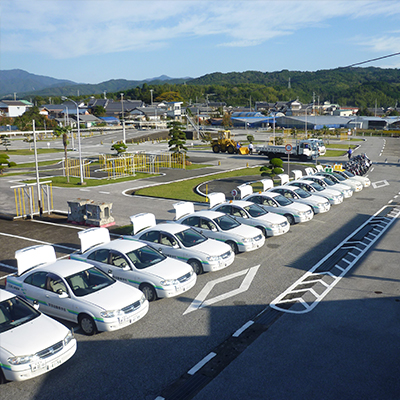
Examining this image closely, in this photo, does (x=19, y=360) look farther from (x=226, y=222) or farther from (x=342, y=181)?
(x=342, y=181)

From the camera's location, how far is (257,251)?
1653cm

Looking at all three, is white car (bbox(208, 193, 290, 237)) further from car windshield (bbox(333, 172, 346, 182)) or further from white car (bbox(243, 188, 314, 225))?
car windshield (bbox(333, 172, 346, 182))

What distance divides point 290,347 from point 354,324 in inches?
82.1

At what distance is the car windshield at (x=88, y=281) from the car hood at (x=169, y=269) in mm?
1391

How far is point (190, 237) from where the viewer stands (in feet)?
48.3

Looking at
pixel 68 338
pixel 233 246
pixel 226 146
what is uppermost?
pixel 226 146

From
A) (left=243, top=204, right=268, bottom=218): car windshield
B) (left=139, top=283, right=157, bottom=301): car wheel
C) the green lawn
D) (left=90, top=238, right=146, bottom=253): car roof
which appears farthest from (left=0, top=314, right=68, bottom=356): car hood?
the green lawn

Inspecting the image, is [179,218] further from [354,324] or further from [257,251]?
[354,324]

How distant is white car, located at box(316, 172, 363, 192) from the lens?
1070 inches

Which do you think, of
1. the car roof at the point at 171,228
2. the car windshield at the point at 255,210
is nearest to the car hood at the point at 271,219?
the car windshield at the point at 255,210

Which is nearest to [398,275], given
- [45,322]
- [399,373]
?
[399,373]

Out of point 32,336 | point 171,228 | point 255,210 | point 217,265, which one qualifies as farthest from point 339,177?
point 32,336

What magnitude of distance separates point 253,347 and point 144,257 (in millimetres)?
4651

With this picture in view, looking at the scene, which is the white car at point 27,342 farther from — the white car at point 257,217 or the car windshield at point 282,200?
the car windshield at point 282,200
